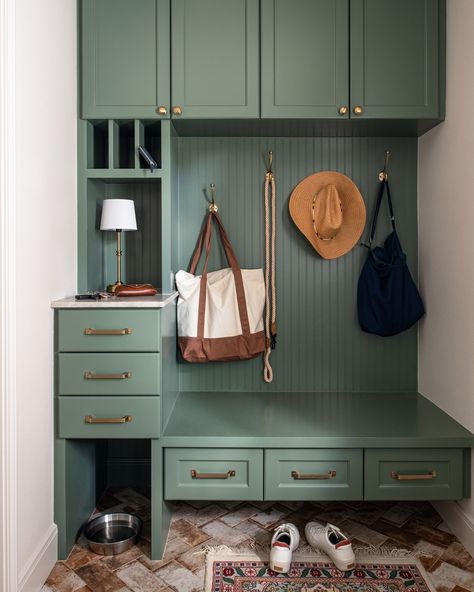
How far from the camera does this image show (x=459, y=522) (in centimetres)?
222

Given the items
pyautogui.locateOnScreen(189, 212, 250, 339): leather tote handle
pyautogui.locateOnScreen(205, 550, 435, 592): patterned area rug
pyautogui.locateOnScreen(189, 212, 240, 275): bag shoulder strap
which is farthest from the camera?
pyautogui.locateOnScreen(189, 212, 240, 275): bag shoulder strap

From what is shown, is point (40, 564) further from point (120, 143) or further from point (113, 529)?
point (120, 143)

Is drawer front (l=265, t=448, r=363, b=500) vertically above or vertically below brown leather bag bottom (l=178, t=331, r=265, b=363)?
below

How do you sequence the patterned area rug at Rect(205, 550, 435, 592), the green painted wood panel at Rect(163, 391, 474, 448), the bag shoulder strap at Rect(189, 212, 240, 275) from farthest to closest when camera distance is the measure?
the bag shoulder strap at Rect(189, 212, 240, 275) < the green painted wood panel at Rect(163, 391, 474, 448) < the patterned area rug at Rect(205, 550, 435, 592)

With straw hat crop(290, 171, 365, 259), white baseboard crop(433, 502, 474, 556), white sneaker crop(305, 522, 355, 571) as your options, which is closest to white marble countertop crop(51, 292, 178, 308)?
straw hat crop(290, 171, 365, 259)

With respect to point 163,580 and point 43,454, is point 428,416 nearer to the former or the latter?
point 163,580

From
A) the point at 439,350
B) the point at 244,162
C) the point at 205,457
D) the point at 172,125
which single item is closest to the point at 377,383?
the point at 439,350

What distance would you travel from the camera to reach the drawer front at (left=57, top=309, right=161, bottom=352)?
6.78 feet

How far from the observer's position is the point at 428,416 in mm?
2402

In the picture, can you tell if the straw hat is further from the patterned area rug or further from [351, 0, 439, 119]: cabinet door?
the patterned area rug

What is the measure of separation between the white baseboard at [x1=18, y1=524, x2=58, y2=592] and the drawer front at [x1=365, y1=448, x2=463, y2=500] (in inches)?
49.2

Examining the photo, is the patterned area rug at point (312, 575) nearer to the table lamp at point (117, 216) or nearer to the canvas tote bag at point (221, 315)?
the canvas tote bag at point (221, 315)

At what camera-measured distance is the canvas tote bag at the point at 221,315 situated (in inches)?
103

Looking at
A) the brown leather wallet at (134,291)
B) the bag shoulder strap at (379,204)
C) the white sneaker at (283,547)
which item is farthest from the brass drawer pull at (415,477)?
the brown leather wallet at (134,291)
